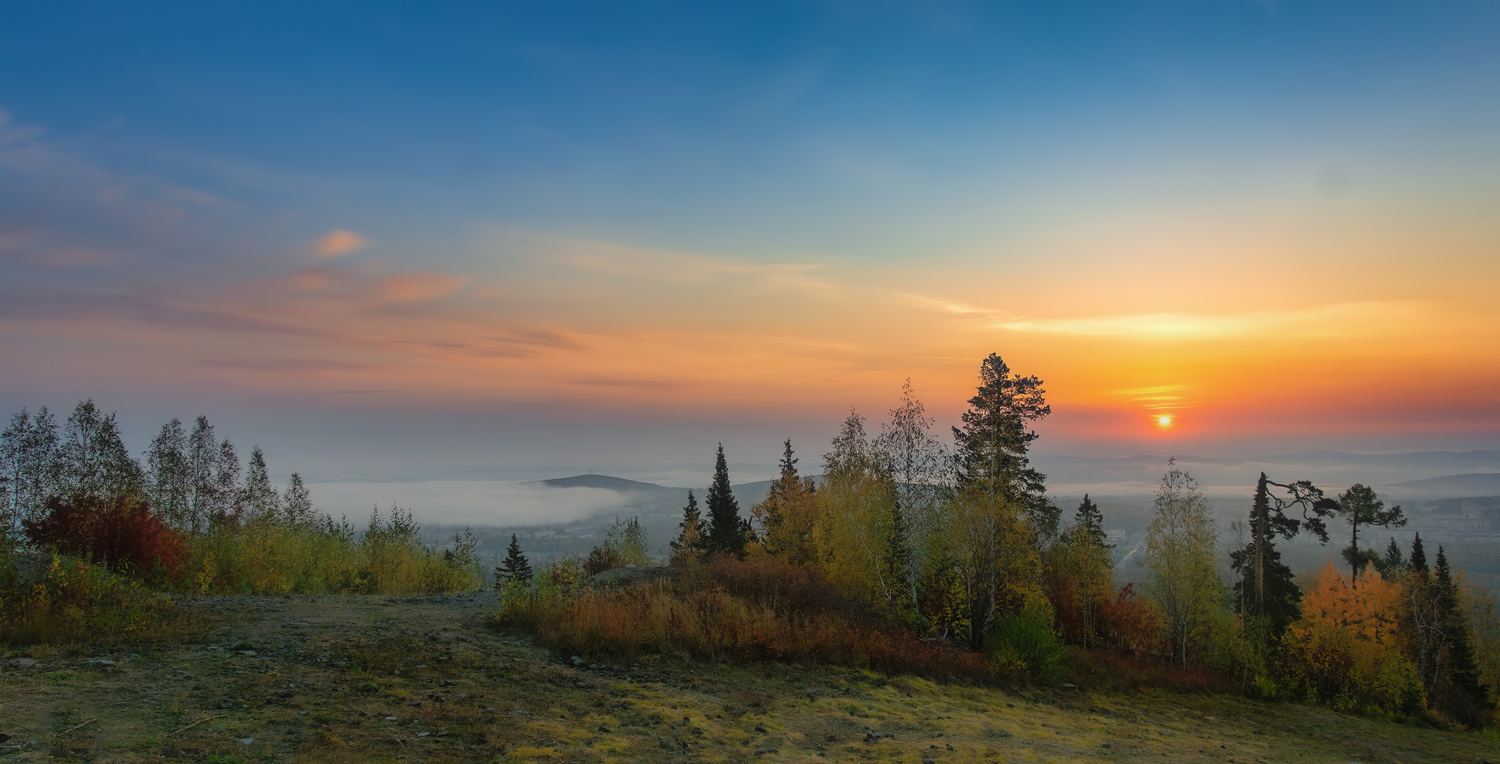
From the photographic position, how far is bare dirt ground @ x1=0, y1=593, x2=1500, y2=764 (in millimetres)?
8391

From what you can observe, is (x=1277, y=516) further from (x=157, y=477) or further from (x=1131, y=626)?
(x=157, y=477)

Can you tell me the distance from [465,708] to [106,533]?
61.2ft

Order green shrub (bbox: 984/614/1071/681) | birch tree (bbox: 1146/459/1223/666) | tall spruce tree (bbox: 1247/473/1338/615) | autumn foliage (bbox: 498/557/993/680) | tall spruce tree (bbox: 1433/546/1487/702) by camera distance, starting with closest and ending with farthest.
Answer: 1. autumn foliage (bbox: 498/557/993/680)
2. green shrub (bbox: 984/614/1071/681)
3. birch tree (bbox: 1146/459/1223/666)
4. tall spruce tree (bbox: 1247/473/1338/615)
5. tall spruce tree (bbox: 1433/546/1487/702)

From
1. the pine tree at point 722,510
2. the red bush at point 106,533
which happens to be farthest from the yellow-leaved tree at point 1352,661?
the red bush at point 106,533

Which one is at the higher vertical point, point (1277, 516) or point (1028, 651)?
point (1277, 516)

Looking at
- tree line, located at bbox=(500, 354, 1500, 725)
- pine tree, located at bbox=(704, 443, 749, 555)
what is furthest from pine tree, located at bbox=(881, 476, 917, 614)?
pine tree, located at bbox=(704, 443, 749, 555)

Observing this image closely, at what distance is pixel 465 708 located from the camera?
34.3 ft

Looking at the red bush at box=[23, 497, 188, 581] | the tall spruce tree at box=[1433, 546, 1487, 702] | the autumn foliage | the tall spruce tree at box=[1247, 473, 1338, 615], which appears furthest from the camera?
the tall spruce tree at box=[1433, 546, 1487, 702]

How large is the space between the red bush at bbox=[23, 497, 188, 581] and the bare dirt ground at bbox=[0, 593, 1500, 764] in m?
5.69

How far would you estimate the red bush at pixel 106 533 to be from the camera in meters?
20.8

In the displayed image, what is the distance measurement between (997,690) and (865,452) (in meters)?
11.4

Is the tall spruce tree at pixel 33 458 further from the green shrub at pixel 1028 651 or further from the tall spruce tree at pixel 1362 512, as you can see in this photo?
the tall spruce tree at pixel 1362 512

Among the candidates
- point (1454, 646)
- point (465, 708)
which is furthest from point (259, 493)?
point (1454, 646)

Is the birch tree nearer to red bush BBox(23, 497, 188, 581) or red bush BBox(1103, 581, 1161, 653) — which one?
red bush BBox(1103, 581, 1161, 653)
